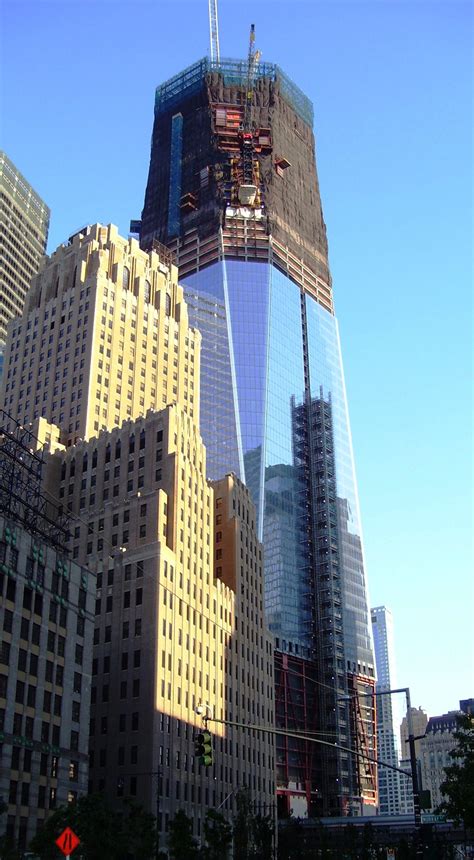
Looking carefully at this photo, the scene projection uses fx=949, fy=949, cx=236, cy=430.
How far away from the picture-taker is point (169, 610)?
12462 cm

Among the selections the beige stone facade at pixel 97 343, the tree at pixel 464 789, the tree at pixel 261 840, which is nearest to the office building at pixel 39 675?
the tree at pixel 261 840

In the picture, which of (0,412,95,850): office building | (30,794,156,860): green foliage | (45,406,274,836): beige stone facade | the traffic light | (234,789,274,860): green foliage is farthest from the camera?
(45,406,274,836): beige stone facade

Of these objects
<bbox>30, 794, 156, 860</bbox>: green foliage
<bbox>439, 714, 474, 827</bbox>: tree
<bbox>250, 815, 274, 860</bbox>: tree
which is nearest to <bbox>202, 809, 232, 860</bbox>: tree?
<bbox>250, 815, 274, 860</bbox>: tree

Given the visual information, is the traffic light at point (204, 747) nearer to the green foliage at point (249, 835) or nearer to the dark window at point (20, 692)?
the dark window at point (20, 692)

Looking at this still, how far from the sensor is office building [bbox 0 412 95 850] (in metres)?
84.6

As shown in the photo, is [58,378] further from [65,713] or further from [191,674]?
[65,713]

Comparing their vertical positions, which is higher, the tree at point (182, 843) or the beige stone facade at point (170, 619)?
the beige stone facade at point (170, 619)

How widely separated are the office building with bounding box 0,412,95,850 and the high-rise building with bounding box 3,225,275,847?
2147 cm

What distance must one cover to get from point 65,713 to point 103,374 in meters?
86.9

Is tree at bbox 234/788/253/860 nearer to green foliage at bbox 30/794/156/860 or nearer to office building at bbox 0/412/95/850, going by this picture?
office building at bbox 0/412/95/850

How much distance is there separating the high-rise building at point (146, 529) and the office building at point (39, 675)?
70.5 ft

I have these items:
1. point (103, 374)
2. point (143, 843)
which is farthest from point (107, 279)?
point (143, 843)

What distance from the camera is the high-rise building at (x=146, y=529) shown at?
119250 millimetres

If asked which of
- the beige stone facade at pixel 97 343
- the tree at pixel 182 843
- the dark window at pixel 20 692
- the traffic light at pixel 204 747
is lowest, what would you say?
the tree at pixel 182 843
